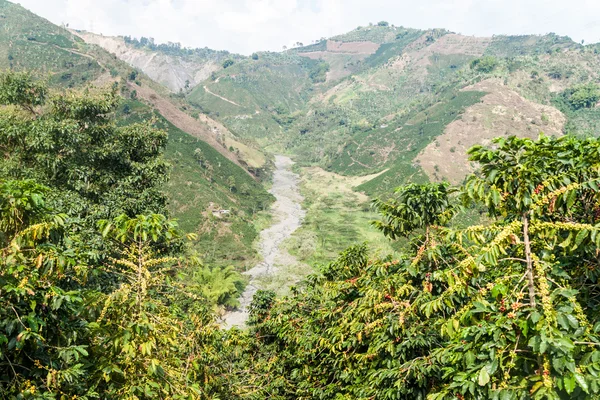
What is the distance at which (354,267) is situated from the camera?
958 cm

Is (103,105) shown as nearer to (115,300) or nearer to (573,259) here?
(115,300)

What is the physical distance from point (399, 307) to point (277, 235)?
54.3m

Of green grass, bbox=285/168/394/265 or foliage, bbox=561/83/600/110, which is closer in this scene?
green grass, bbox=285/168/394/265

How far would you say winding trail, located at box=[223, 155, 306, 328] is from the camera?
37.3 m

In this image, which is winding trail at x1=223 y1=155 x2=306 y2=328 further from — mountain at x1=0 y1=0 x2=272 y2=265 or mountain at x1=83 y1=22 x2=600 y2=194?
mountain at x1=83 y1=22 x2=600 y2=194

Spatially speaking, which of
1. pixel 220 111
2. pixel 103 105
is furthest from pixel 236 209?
pixel 220 111

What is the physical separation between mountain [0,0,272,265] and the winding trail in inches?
99.0

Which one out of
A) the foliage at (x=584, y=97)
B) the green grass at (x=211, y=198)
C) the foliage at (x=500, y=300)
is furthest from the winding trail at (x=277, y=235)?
the foliage at (x=584, y=97)

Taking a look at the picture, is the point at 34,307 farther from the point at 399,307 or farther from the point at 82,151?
the point at 82,151

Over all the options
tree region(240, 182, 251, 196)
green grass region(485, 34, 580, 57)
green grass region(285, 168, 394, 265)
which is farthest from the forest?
green grass region(485, 34, 580, 57)

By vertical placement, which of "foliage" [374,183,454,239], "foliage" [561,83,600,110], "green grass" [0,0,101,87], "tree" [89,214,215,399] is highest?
"green grass" [0,0,101,87]

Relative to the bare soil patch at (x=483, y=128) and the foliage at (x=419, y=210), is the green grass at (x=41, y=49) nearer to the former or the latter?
the bare soil patch at (x=483, y=128)

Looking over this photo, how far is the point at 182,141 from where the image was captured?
76.1m

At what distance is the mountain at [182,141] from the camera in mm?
51781
